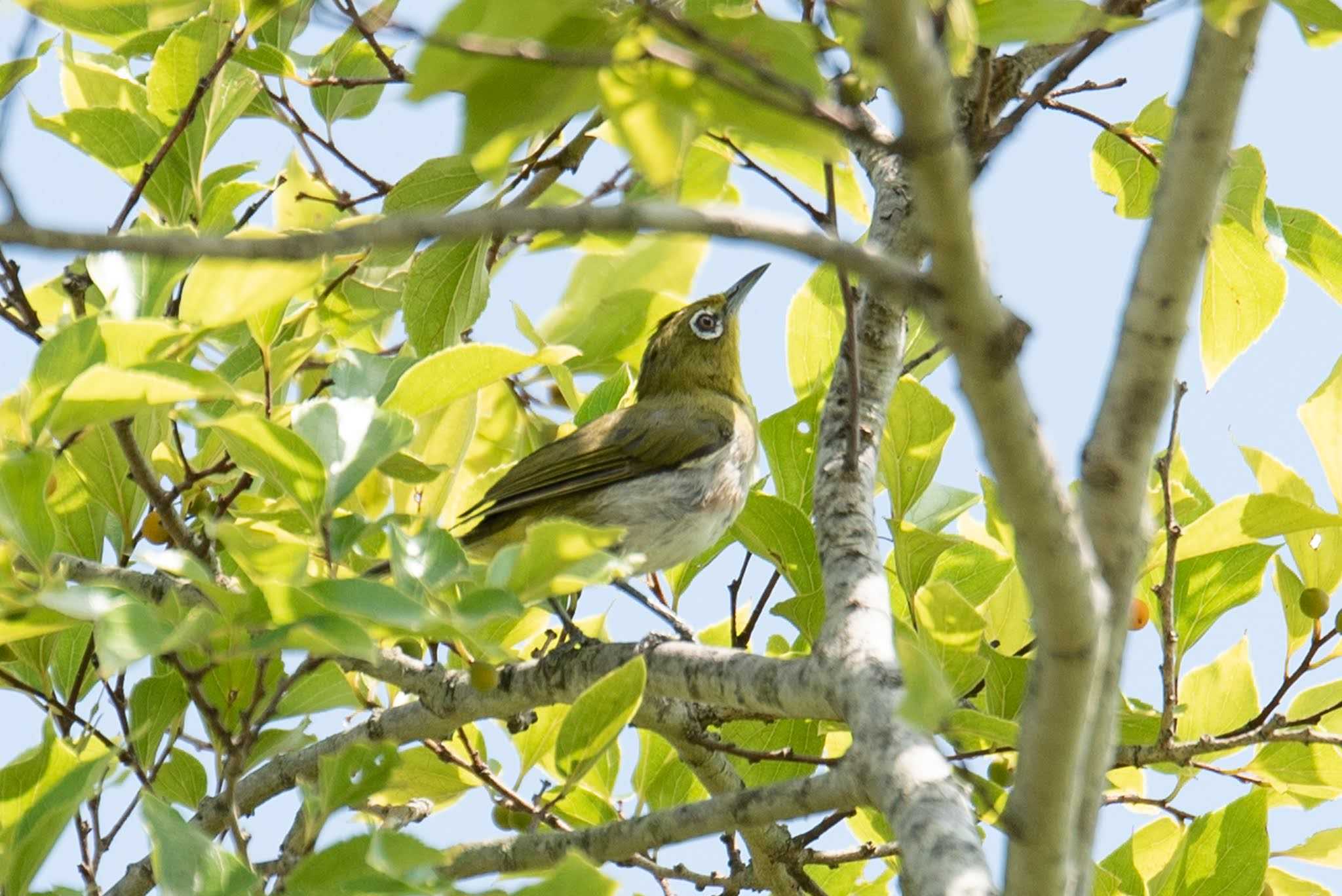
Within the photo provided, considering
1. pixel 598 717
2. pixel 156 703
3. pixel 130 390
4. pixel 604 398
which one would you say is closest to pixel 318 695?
pixel 156 703

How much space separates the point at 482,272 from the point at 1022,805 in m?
2.32

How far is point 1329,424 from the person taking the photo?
3.26m

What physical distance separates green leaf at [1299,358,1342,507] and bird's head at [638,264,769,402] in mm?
3895

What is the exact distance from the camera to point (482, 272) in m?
A: 3.80

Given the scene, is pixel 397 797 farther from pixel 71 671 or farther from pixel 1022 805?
pixel 1022 805

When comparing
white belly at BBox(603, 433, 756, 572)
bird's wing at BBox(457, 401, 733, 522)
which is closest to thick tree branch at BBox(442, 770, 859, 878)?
bird's wing at BBox(457, 401, 733, 522)

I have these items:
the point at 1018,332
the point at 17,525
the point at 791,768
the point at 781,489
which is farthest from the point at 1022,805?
the point at 781,489

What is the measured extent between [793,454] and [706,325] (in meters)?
3.07

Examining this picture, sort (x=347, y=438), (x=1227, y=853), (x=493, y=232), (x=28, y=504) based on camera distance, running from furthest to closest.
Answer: (x=1227, y=853) → (x=347, y=438) → (x=28, y=504) → (x=493, y=232)

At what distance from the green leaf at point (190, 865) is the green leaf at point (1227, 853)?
6.63ft

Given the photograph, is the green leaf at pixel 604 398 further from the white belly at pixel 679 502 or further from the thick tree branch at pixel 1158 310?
the thick tree branch at pixel 1158 310

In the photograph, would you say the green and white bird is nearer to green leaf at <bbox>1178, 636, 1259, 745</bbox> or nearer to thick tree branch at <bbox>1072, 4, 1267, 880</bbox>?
green leaf at <bbox>1178, 636, 1259, 745</bbox>

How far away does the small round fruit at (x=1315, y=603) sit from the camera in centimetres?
356

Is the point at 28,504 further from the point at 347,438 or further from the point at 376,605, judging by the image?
the point at 376,605
